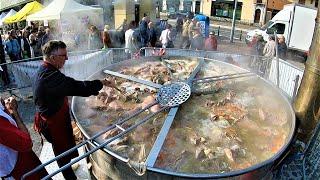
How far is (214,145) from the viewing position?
138 inches

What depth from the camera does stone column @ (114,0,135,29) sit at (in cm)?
1556

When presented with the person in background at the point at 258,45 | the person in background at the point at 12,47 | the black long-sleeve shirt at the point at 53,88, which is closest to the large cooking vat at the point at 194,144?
the black long-sleeve shirt at the point at 53,88

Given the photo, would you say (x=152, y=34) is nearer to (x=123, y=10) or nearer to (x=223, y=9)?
(x=123, y=10)

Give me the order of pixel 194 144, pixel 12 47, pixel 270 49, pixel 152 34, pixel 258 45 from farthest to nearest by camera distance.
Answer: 1. pixel 258 45
2. pixel 152 34
3. pixel 270 49
4. pixel 12 47
5. pixel 194 144

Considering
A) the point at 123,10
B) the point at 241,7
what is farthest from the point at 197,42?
the point at 241,7

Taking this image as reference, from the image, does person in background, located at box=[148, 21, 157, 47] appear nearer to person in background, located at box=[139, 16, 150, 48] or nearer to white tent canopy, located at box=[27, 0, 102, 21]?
person in background, located at box=[139, 16, 150, 48]

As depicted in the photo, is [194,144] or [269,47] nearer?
[194,144]

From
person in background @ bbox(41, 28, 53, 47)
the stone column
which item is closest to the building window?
the stone column

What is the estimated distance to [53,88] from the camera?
3.52 m

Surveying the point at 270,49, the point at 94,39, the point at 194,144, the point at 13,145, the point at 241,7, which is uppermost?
the point at 241,7

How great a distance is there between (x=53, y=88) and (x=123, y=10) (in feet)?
42.1

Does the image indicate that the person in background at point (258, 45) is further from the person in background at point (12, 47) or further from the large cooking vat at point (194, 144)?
the person in background at point (12, 47)

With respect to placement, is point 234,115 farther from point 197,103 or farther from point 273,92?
point 273,92

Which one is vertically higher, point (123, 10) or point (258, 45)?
point (123, 10)
